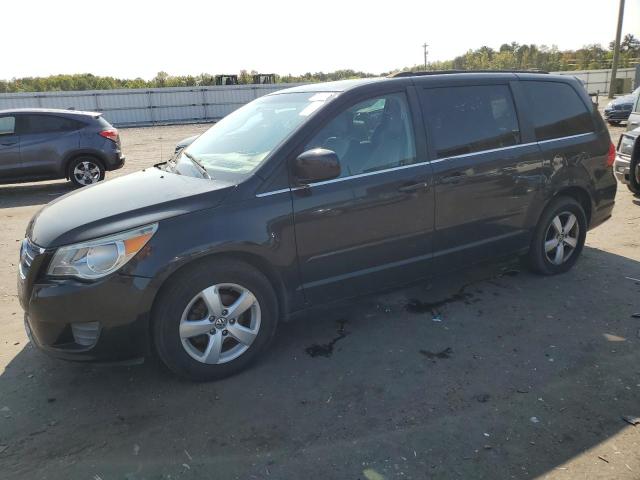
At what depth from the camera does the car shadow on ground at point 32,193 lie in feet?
30.4

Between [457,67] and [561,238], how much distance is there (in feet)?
158

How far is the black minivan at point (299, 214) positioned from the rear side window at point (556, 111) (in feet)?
0.06

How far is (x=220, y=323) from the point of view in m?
3.25

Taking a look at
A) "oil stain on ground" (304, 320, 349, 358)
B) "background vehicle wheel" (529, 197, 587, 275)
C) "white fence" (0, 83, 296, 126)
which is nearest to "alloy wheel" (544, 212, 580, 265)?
"background vehicle wheel" (529, 197, 587, 275)

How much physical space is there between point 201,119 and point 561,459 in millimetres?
28492

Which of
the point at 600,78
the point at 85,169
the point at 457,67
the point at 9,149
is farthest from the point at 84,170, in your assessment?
the point at 457,67

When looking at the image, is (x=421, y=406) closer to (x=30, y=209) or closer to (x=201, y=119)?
(x=30, y=209)

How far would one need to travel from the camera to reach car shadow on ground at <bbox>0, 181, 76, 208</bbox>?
9266mm

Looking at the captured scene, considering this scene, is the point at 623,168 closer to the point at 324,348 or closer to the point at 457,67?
the point at 324,348

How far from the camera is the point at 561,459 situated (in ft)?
8.36

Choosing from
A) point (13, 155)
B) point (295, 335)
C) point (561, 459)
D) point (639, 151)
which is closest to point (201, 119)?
point (13, 155)

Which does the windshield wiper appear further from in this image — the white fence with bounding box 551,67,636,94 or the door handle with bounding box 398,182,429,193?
the white fence with bounding box 551,67,636,94

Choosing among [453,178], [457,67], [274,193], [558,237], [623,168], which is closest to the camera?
[274,193]

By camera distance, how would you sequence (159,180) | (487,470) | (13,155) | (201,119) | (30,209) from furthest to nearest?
(201,119)
(13,155)
(30,209)
(159,180)
(487,470)
